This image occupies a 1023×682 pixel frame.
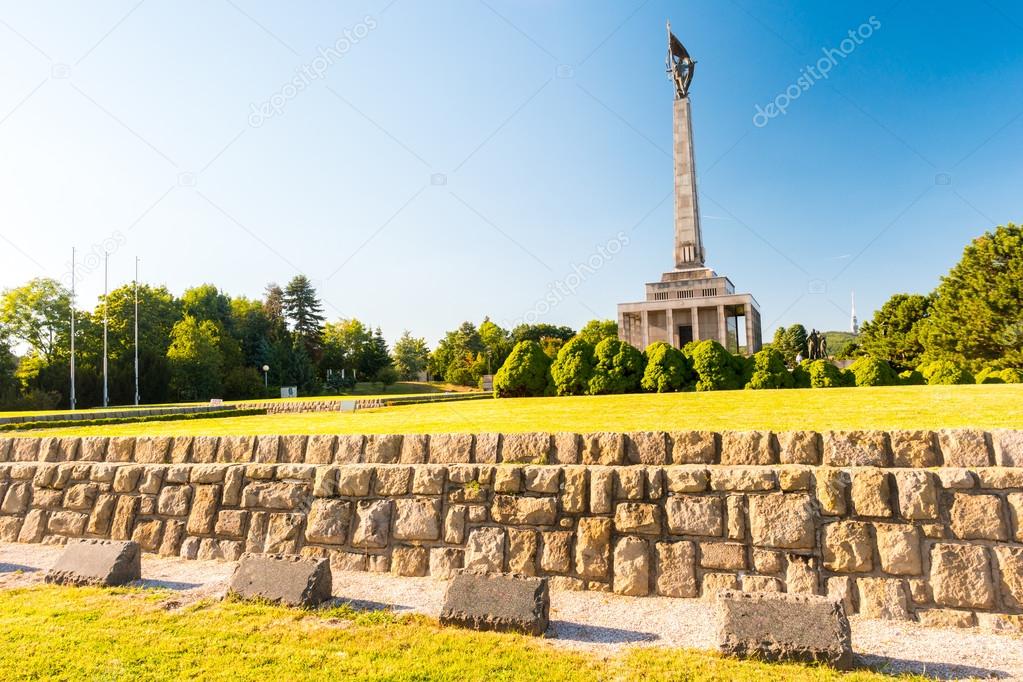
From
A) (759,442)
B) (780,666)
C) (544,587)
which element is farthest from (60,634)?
(759,442)

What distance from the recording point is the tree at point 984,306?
101 feet

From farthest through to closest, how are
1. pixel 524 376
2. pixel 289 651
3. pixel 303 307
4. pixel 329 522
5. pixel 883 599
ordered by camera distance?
pixel 303 307 < pixel 524 376 < pixel 329 522 < pixel 883 599 < pixel 289 651

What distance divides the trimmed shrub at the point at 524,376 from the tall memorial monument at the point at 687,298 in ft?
80.5

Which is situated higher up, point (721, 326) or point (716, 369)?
point (721, 326)

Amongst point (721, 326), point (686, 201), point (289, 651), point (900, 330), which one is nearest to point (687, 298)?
point (721, 326)

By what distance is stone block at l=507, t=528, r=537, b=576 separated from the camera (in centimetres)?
542

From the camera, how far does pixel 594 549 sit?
5250 millimetres

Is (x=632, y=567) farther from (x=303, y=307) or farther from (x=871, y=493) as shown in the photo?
(x=303, y=307)

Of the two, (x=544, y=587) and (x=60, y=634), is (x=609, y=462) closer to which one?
(x=544, y=587)

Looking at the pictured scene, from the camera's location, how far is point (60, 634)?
14.0 feet

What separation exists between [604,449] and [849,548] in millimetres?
2247

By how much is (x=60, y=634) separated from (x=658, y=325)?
43193mm

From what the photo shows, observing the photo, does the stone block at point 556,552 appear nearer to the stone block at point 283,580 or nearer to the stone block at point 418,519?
the stone block at point 418,519

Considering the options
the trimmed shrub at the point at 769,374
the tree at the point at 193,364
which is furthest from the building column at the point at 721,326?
the tree at the point at 193,364
